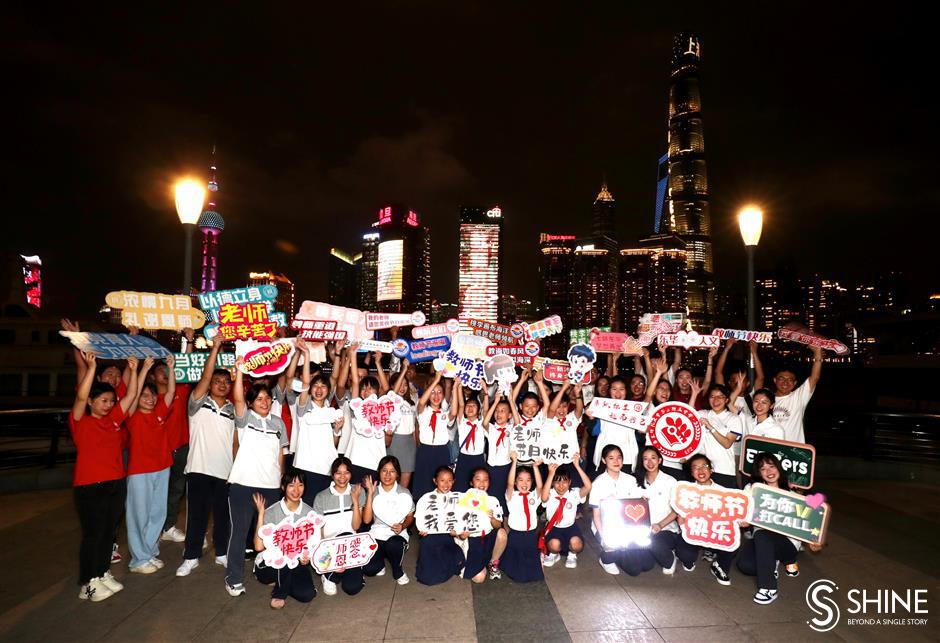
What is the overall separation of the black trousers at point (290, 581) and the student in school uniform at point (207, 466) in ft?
2.59

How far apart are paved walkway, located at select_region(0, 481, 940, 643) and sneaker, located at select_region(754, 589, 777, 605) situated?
0.09 metres

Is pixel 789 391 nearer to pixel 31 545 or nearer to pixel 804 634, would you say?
pixel 804 634

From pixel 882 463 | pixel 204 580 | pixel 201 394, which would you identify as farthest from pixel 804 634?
pixel 882 463

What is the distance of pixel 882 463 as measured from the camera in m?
9.33

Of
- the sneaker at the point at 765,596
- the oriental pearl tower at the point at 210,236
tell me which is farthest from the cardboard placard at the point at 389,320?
the oriental pearl tower at the point at 210,236

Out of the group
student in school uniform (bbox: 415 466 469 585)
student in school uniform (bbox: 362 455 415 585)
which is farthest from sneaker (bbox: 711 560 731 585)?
student in school uniform (bbox: 362 455 415 585)

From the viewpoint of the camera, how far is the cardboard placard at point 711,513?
500cm

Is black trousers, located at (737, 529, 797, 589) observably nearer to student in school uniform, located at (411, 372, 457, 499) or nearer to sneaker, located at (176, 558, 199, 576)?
student in school uniform, located at (411, 372, 457, 499)

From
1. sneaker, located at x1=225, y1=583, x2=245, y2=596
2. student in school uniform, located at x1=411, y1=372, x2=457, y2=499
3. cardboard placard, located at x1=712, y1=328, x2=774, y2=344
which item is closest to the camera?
sneaker, located at x1=225, y1=583, x2=245, y2=596

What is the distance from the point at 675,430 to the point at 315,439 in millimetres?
4229

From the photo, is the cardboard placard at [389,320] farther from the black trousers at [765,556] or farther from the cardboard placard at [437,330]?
the black trousers at [765,556]

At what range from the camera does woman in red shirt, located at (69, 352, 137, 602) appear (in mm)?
4613

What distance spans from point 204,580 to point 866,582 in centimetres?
665

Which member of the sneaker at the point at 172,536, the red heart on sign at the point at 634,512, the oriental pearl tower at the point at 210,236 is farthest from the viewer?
the oriental pearl tower at the point at 210,236
